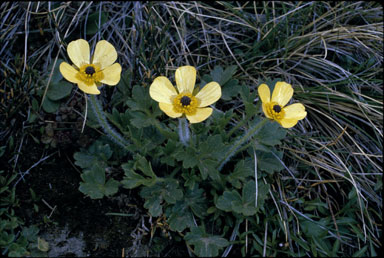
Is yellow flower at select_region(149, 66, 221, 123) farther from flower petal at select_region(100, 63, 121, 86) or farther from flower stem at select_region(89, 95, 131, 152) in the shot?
flower stem at select_region(89, 95, 131, 152)

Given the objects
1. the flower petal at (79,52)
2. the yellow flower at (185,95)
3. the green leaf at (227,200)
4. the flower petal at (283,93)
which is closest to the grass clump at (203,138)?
the green leaf at (227,200)

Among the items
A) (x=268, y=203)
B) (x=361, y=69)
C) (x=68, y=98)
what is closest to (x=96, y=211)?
(x=68, y=98)

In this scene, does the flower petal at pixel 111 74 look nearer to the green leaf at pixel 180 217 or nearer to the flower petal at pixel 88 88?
the flower petal at pixel 88 88

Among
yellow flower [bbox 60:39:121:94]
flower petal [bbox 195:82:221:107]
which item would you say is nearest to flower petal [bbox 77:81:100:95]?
yellow flower [bbox 60:39:121:94]

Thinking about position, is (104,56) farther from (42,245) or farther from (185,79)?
(42,245)

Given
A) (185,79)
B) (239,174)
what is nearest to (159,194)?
(239,174)

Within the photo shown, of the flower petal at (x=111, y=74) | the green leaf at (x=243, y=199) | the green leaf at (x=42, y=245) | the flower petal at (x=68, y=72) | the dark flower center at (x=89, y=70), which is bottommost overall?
the green leaf at (x=42, y=245)
